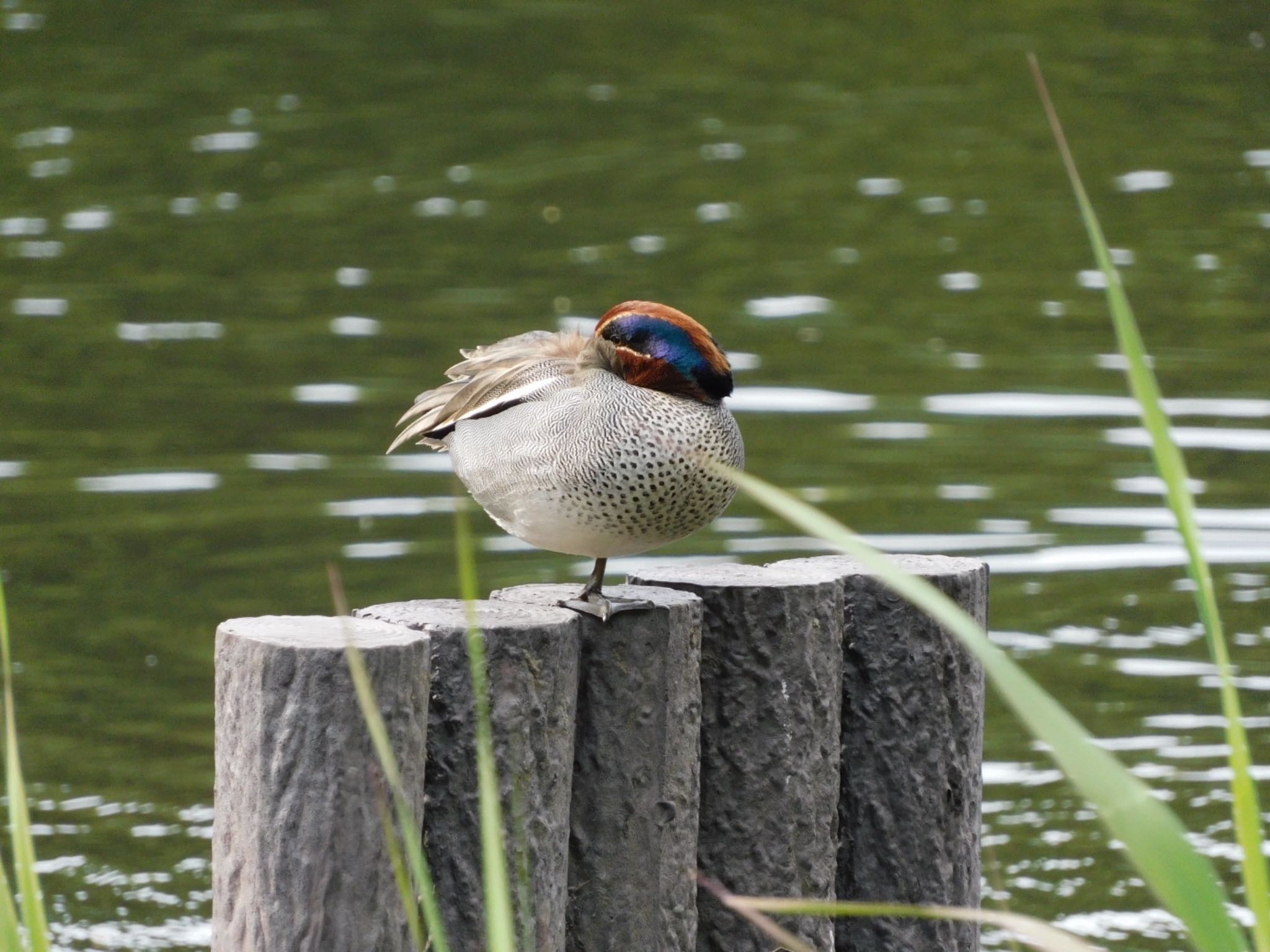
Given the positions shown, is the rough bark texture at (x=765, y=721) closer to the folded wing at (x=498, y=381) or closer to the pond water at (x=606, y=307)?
the folded wing at (x=498, y=381)

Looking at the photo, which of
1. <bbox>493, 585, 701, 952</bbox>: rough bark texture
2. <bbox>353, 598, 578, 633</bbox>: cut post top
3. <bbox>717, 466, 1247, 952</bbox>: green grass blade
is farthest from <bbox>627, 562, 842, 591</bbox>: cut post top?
<bbox>717, 466, 1247, 952</bbox>: green grass blade

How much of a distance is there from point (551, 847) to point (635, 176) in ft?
37.3

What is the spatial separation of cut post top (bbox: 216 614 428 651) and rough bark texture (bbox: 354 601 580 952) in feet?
0.43

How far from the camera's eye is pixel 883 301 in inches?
478

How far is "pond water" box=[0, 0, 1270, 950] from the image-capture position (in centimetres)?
738

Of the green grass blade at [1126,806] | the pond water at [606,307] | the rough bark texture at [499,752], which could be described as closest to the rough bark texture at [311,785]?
the rough bark texture at [499,752]

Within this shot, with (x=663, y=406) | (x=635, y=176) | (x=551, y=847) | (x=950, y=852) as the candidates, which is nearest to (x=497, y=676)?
(x=551, y=847)

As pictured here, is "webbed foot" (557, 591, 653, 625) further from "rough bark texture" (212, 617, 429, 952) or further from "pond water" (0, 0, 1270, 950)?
"pond water" (0, 0, 1270, 950)

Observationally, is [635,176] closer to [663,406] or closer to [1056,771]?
[1056,771]

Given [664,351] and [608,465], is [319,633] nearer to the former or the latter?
[608,465]

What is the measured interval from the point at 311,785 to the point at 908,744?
4.96 ft

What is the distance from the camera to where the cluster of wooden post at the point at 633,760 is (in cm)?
326

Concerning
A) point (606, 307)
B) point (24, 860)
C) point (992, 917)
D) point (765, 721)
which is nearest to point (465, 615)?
point (765, 721)

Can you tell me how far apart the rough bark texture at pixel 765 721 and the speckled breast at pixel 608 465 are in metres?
0.27
